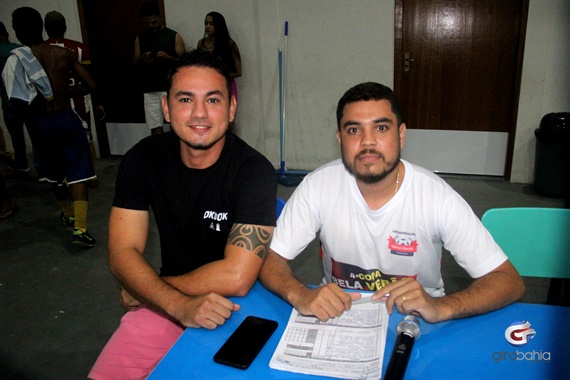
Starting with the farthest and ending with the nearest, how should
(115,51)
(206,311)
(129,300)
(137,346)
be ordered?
(115,51) → (129,300) → (137,346) → (206,311)

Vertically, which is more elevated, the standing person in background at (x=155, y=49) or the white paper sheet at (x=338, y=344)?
the standing person in background at (x=155, y=49)

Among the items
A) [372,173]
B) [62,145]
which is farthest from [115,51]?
[372,173]

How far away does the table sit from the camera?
0.95m

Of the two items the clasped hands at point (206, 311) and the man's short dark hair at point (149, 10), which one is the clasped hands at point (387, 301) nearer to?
the clasped hands at point (206, 311)

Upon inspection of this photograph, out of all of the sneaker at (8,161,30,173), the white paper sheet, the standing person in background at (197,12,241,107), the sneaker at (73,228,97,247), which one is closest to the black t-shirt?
the white paper sheet

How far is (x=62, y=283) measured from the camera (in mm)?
2932

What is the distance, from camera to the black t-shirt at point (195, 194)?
1550mm

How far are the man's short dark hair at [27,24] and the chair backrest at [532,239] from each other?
326cm

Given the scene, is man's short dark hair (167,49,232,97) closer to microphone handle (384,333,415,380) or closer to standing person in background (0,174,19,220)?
microphone handle (384,333,415,380)

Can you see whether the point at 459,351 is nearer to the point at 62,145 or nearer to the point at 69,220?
the point at 62,145

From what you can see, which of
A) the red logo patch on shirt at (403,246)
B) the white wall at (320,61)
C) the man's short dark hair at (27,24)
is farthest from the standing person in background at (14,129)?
the red logo patch on shirt at (403,246)

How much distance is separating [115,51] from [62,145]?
264cm

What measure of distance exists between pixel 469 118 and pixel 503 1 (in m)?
1.10

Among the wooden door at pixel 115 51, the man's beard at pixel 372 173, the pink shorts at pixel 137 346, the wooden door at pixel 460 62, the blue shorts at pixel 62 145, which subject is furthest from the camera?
the wooden door at pixel 115 51
